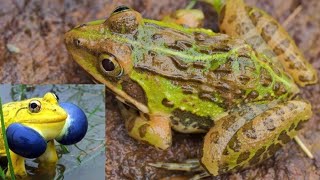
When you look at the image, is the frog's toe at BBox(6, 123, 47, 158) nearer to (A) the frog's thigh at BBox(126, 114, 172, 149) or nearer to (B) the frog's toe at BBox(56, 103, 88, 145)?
(B) the frog's toe at BBox(56, 103, 88, 145)

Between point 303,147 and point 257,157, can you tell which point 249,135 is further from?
point 303,147

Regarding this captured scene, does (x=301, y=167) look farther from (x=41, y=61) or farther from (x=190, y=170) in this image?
(x=41, y=61)

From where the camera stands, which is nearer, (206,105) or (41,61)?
(206,105)

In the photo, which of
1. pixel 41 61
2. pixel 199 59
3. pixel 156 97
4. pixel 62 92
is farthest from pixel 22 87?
pixel 199 59

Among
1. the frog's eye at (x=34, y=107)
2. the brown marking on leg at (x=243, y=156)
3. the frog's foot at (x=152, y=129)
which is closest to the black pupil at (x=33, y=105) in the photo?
the frog's eye at (x=34, y=107)

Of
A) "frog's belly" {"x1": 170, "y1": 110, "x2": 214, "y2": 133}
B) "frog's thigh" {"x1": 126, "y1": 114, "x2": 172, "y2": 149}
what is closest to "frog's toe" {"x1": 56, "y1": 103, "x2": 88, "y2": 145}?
"frog's thigh" {"x1": 126, "y1": 114, "x2": 172, "y2": 149}

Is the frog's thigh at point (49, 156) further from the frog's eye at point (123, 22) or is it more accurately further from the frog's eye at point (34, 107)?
the frog's eye at point (123, 22)
